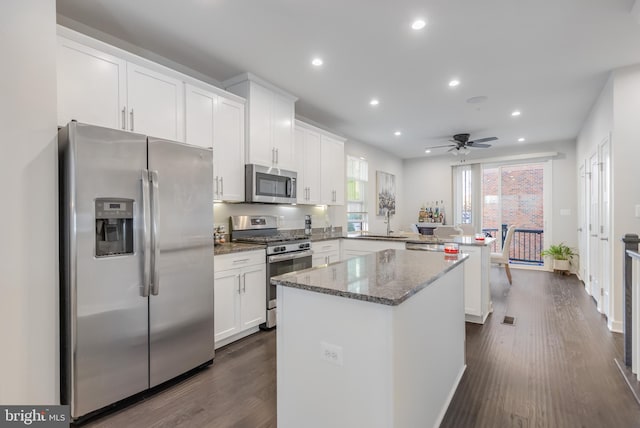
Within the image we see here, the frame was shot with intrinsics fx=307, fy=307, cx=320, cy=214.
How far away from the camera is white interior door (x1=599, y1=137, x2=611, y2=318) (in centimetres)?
343

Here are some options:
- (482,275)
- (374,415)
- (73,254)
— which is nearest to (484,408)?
(374,415)

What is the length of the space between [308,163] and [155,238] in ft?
8.56

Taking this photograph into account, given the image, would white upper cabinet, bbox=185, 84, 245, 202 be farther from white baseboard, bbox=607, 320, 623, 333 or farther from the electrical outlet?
white baseboard, bbox=607, 320, 623, 333

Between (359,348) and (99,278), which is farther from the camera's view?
(99,278)

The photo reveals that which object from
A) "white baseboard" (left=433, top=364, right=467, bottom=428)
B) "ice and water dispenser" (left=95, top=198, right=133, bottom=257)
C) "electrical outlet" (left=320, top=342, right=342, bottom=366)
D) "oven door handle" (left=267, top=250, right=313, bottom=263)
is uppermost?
"ice and water dispenser" (left=95, top=198, right=133, bottom=257)

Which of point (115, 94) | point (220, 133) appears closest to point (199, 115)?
point (220, 133)

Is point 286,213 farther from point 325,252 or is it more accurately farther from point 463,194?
point 463,194

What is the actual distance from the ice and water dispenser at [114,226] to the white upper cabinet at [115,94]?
0.70m

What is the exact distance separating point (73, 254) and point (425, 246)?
3.33m

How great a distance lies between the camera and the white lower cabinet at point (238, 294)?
2768mm

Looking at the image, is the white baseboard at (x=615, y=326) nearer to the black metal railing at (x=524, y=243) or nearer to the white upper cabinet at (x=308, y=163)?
the white upper cabinet at (x=308, y=163)

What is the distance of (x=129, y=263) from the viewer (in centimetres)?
202

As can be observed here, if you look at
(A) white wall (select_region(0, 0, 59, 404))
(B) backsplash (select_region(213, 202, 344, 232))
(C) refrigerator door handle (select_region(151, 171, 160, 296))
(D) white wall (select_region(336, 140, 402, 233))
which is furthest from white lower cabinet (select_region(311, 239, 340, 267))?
(A) white wall (select_region(0, 0, 59, 404))

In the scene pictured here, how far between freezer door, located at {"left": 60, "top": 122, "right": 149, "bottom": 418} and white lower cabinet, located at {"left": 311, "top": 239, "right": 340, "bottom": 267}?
86.8 inches
